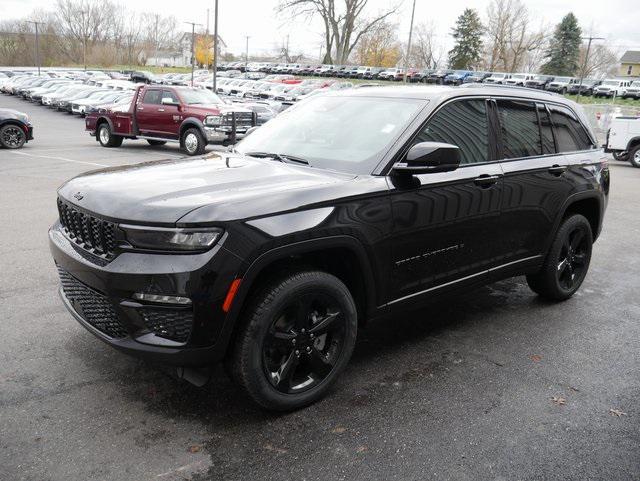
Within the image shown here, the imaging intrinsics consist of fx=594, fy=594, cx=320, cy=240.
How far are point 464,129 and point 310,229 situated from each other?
164 centimetres

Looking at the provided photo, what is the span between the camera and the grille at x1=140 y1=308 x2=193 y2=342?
2824mm

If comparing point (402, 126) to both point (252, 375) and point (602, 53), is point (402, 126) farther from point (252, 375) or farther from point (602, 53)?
point (602, 53)

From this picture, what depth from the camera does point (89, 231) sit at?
3.12 metres

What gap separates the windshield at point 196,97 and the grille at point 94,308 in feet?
46.0

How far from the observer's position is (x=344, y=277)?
353cm

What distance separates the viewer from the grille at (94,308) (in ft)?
9.91

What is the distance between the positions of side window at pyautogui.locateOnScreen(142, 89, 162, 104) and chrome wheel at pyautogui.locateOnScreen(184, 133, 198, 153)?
5.25 ft

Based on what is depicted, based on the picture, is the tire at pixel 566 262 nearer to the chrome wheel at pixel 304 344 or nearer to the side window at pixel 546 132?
the side window at pixel 546 132

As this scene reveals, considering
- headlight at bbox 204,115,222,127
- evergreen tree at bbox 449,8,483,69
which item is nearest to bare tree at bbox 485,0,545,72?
evergreen tree at bbox 449,8,483,69

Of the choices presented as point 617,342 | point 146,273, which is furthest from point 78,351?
point 617,342

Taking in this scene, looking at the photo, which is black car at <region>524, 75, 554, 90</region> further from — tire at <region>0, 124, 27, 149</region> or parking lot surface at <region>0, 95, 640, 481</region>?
parking lot surface at <region>0, 95, 640, 481</region>

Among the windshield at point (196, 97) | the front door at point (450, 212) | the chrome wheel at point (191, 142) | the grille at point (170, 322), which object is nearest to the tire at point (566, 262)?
the front door at point (450, 212)

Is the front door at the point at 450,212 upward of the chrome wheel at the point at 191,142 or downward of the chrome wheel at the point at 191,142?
upward

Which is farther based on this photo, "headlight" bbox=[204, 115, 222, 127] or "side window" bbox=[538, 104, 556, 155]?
"headlight" bbox=[204, 115, 222, 127]
